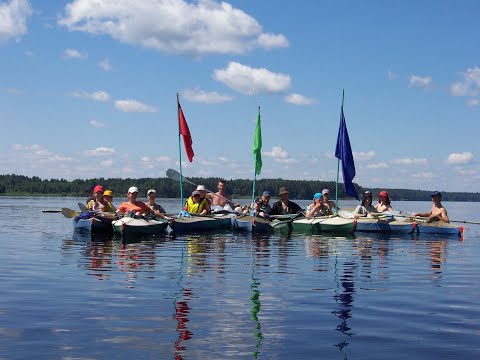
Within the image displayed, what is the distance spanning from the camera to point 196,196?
26656 millimetres

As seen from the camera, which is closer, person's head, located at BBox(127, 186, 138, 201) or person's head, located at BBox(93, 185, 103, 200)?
person's head, located at BBox(127, 186, 138, 201)

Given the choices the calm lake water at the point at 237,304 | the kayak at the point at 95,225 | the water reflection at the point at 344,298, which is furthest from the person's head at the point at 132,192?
the water reflection at the point at 344,298

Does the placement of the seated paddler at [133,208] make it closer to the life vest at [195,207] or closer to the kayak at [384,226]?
the life vest at [195,207]

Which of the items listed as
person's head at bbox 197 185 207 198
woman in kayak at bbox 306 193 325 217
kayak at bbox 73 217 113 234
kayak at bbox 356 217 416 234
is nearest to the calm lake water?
kayak at bbox 73 217 113 234

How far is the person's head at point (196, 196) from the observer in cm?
2644

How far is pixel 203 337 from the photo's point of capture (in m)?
7.76

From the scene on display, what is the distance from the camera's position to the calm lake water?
7.37 m

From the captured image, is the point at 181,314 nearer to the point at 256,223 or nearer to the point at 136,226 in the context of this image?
the point at 136,226

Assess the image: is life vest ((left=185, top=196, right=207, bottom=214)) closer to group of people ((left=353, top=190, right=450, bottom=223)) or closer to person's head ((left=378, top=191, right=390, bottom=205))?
group of people ((left=353, top=190, right=450, bottom=223))

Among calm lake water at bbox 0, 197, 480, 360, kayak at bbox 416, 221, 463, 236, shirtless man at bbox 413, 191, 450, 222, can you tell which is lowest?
calm lake water at bbox 0, 197, 480, 360

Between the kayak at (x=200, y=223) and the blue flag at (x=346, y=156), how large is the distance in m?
6.49

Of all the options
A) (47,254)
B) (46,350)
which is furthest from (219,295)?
(47,254)

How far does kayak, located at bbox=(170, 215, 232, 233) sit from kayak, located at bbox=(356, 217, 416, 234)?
5438mm

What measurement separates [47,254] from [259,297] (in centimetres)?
914
